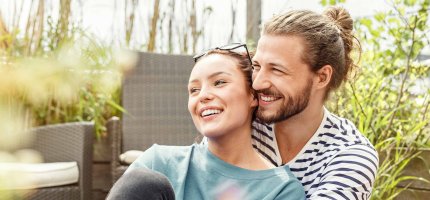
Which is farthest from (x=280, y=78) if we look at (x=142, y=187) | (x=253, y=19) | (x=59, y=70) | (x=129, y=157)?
(x=253, y=19)

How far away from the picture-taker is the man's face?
5.84 ft

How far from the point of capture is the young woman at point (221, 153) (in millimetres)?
1686

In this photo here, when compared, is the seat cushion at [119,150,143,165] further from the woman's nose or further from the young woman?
the woman's nose

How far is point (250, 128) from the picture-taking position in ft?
6.17

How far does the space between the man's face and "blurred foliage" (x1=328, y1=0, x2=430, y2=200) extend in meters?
1.30

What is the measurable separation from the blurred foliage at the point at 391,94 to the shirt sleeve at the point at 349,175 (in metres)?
1.34

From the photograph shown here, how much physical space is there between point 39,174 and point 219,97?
2.00 m

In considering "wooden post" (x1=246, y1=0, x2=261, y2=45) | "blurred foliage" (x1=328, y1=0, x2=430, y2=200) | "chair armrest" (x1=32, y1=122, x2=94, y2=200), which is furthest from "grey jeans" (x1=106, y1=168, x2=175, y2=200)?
"wooden post" (x1=246, y1=0, x2=261, y2=45)

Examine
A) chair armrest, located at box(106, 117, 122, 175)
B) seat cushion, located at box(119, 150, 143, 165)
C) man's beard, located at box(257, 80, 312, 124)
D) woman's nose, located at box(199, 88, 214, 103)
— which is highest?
woman's nose, located at box(199, 88, 214, 103)

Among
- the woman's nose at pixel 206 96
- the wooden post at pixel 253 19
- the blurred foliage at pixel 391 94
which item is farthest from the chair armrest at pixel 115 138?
→ the woman's nose at pixel 206 96

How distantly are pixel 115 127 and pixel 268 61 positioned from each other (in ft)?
7.60

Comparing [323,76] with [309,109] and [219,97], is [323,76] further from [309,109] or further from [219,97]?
[219,97]

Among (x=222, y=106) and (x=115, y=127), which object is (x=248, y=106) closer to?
(x=222, y=106)

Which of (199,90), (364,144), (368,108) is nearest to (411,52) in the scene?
(368,108)
